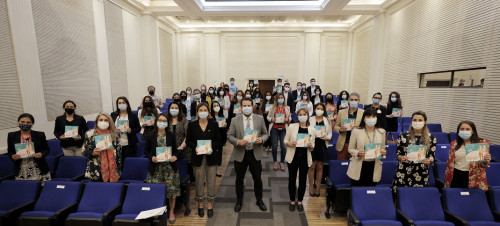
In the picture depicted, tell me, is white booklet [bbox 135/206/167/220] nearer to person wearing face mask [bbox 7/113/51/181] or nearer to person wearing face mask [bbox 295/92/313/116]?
person wearing face mask [bbox 7/113/51/181]

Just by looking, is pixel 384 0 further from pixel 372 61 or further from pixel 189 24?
pixel 189 24

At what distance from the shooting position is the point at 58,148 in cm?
455

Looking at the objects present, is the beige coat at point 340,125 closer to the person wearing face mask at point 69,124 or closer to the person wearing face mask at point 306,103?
the person wearing face mask at point 306,103

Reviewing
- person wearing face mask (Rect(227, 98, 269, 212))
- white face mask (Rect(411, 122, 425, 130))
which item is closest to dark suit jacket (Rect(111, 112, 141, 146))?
person wearing face mask (Rect(227, 98, 269, 212))

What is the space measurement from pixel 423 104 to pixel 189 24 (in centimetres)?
1186

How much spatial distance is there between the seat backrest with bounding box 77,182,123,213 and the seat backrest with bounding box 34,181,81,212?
0.52 feet

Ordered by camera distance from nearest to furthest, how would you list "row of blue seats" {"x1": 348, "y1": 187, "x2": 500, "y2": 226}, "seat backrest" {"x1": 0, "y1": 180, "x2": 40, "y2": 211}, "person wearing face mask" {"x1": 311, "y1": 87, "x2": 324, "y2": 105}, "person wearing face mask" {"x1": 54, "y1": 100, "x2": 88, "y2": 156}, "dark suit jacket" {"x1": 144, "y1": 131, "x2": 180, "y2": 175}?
"row of blue seats" {"x1": 348, "y1": 187, "x2": 500, "y2": 226} → "seat backrest" {"x1": 0, "y1": 180, "x2": 40, "y2": 211} → "dark suit jacket" {"x1": 144, "y1": 131, "x2": 180, "y2": 175} → "person wearing face mask" {"x1": 54, "y1": 100, "x2": 88, "y2": 156} → "person wearing face mask" {"x1": 311, "y1": 87, "x2": 324, "y2": 105}

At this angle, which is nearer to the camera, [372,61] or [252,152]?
[252,152]

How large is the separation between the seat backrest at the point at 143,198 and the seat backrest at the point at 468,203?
360 cm

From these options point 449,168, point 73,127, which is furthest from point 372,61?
point 73,127

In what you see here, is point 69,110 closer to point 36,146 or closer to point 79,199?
point 36,146

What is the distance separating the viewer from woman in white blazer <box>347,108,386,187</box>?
2.99 metres

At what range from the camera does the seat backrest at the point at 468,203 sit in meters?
2.68

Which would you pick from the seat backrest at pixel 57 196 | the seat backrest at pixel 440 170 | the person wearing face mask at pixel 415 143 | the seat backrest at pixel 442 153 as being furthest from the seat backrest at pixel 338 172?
the seat backrest at pixel 57 196
